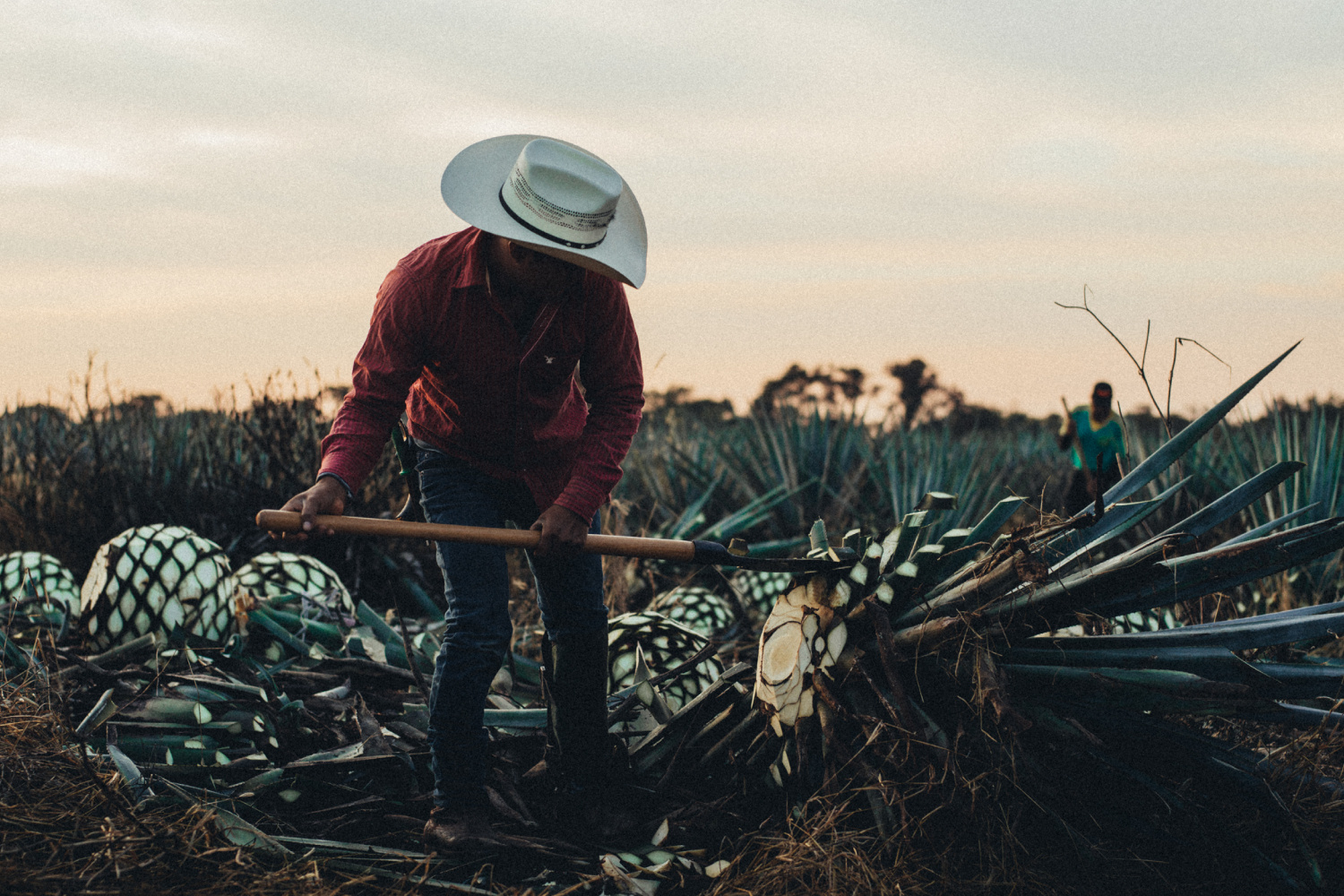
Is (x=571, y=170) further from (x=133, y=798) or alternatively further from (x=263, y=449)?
(x=263, y=449)

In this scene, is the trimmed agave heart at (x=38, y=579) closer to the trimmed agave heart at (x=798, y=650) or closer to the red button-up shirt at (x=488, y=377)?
the red button-up shirt at (x=488, y=377)

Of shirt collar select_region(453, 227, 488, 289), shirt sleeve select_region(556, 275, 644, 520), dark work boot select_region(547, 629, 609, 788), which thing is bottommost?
dark work boot select_region(547, 629, 609, 788)

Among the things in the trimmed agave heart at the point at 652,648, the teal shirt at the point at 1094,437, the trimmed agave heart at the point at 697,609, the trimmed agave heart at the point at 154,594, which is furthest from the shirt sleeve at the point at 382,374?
the teal shirt at the point at 1094,437

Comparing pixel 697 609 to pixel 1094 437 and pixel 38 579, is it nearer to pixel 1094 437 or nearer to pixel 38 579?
pixel 38 579

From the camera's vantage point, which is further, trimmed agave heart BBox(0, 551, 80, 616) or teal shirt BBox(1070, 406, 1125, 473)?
teal shirt BBox(1070, 406, 1125, 473)

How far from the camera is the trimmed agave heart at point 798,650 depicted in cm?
279

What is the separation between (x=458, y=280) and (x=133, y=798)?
1712 millimetres

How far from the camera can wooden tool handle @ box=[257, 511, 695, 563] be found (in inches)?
101

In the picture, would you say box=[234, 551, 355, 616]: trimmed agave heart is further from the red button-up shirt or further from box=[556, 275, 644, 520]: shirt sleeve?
box=[556, 275, 644, 520]: shirt sleeve

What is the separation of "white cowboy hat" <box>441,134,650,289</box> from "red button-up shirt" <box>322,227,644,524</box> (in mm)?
142

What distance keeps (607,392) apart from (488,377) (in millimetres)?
378

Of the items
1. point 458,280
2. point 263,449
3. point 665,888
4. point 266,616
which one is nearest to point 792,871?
point 665,888

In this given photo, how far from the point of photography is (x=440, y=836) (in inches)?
108

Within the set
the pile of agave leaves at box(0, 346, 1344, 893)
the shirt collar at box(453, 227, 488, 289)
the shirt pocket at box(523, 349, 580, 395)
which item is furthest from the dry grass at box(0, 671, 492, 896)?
the shirt collar at box(453, 227, 488, 289)
